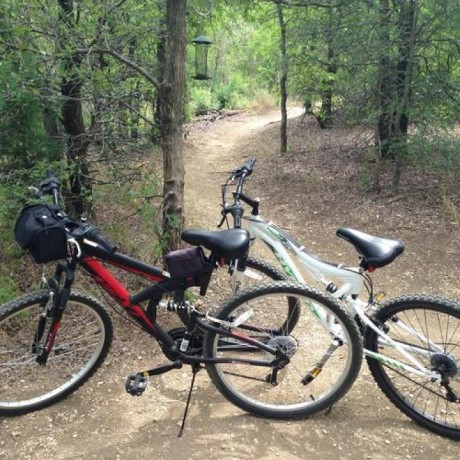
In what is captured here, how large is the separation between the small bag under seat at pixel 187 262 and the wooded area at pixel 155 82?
1421 millimetres

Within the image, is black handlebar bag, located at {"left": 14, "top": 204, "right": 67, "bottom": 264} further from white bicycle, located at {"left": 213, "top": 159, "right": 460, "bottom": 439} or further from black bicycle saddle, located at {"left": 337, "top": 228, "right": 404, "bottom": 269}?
black bicycle saddle, located at {"left": 337, "top": 228, "right": 404, "bottom": 269}

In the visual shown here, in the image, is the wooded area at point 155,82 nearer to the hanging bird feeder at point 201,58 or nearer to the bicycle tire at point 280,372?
the hanging bird feeder at point 201,58

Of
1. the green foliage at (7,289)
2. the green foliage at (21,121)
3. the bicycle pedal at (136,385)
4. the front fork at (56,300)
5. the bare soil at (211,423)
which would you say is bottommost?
the bare soil at (211,423)

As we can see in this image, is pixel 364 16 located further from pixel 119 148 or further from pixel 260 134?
pixel 260 134

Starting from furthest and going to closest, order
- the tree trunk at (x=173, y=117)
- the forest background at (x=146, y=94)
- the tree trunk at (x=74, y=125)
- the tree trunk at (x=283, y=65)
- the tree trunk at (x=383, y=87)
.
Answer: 1. the tree trunk at (x=283, y=65)
2. the tree trunk at (x=383, y=87)
3. the tree trunk at (x=74, y=125)
4. the forest background at (x=146, y=94)
5. the tree trunk at (x=173, y=117)

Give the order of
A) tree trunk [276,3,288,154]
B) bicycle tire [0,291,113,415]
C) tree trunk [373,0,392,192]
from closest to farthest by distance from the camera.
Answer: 1. bicycle tire [0,291,113,415]
2. tree trunk [373,0,392,192]
3. tree trunk [276,3,288,154]

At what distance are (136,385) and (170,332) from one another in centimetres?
39

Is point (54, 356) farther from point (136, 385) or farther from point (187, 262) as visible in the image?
point (187, 262)

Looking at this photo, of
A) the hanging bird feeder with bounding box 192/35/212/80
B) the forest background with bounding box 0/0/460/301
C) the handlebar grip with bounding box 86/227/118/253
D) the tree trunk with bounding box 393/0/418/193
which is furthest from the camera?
the hanging bird feeder with bounding box 192/35/212/80

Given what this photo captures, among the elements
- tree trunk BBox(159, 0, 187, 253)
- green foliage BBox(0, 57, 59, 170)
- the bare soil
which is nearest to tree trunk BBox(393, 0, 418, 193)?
the bare soil

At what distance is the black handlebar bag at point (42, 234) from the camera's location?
265cm

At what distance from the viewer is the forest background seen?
154 inches

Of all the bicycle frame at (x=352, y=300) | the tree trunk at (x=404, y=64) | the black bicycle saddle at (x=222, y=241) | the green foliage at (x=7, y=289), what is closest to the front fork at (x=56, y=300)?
the black bicycle saddle at (x=222, y=241)

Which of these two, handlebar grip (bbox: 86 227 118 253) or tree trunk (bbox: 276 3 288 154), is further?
tree trunk (bbox: 276 3 288 154)
